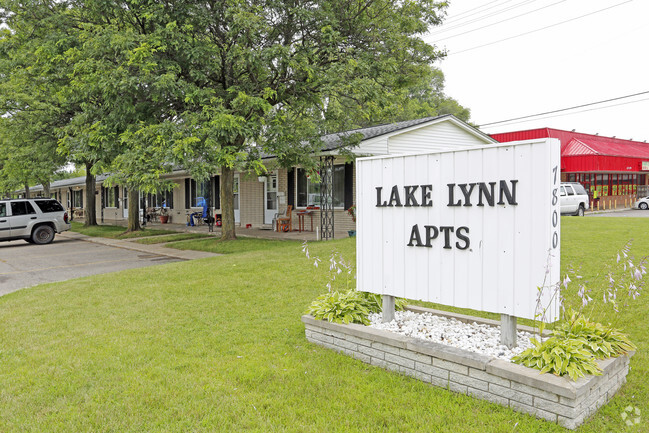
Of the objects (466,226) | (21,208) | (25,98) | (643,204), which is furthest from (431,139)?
(643,204)

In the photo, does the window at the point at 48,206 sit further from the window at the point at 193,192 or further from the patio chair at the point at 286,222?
the patio chair at the point at 286,222

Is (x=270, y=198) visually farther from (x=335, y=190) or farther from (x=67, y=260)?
(x=67, y=260)

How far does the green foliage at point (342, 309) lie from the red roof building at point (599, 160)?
93.7ft

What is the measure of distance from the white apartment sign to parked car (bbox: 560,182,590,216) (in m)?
21.4

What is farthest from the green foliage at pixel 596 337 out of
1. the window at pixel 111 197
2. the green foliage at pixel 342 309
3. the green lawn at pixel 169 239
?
the window at pixel 111 197

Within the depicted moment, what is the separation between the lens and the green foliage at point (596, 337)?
3.33 m

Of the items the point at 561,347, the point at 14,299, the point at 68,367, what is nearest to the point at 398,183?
the point at 561,347

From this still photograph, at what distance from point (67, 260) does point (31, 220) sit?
6181 mm

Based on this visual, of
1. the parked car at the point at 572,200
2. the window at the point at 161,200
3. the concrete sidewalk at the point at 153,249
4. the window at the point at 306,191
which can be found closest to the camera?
the concrete sidewalk at the point at 153,249

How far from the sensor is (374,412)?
3.17 metres

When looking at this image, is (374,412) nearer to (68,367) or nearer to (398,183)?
(398,183)

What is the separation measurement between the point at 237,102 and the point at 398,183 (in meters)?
7.17

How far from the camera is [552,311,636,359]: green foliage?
333 cm

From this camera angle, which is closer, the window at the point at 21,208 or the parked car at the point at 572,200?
the window at the point at 21,208
